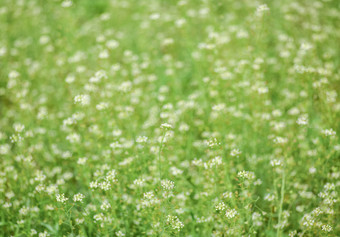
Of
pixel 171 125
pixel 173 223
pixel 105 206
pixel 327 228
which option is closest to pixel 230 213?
pixel 173 223

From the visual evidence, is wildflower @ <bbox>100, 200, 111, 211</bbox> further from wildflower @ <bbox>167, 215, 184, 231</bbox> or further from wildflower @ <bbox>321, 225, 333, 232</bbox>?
wildflower @ <bbox>321, 225, 333, 232</bbox>

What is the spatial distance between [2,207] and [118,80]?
230 centimetres

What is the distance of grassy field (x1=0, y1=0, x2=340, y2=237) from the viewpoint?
9.86 ft

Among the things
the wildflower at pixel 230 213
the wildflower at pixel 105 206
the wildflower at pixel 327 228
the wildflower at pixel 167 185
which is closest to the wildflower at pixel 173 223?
the wildflower at pixel 167 185

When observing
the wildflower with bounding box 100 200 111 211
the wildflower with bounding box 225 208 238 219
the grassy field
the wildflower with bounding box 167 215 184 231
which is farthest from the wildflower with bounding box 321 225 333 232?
the wildflower with bounding box 100 200 111 211

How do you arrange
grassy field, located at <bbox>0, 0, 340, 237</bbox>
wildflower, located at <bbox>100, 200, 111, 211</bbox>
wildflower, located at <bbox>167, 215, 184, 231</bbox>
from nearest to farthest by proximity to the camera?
1. wildflower, located at <bbox>167, 215, 184, 231</bbox>
2. wildflower, located at <bbox>100, 200, 111, 211</bbox>
3. grassy field, located at <bbox>0, 0, 340, 237</bbox>

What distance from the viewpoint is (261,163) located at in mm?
3740

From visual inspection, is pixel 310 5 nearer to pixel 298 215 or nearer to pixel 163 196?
pixel 298 215

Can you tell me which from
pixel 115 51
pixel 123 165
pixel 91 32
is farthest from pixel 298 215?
pixel 91 32

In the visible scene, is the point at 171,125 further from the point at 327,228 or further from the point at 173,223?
the point at 327,228

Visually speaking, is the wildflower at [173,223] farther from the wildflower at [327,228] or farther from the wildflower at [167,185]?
the wildflower at [327,228]

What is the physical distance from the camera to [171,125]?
10.1ft

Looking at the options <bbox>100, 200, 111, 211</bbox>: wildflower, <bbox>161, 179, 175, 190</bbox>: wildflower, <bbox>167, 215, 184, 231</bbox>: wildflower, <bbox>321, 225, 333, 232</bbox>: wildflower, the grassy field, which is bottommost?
the grassy field

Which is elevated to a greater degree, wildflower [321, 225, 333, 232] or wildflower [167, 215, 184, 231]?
wildflower [167, 215, 184, 231]
